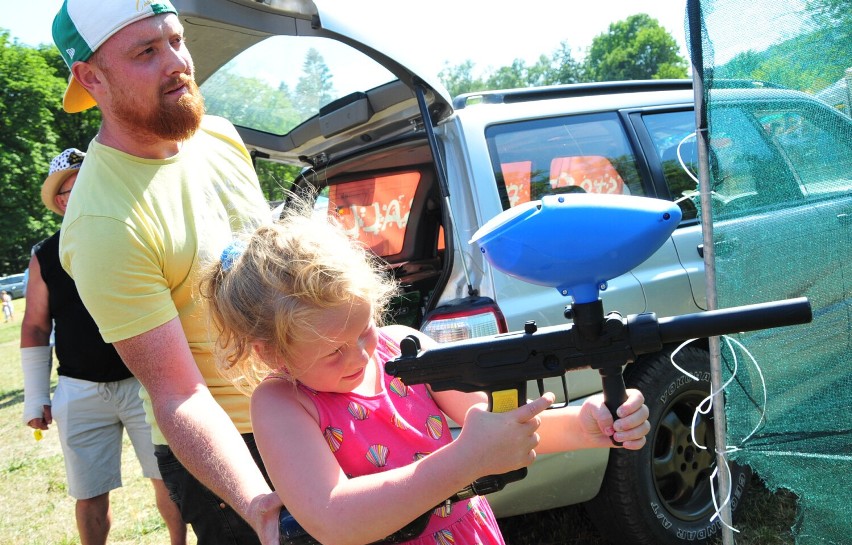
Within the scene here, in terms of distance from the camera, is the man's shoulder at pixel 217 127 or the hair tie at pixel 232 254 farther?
the man's shoulder at pixel 217 127

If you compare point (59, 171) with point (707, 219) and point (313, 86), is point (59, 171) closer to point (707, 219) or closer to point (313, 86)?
point (313, 86)

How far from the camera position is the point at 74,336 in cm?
401

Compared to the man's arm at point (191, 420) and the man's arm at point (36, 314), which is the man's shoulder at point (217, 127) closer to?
the man's arm at point (191, 420)

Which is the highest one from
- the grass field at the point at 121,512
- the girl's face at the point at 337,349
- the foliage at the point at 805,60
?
the foliage at the point at 805,60

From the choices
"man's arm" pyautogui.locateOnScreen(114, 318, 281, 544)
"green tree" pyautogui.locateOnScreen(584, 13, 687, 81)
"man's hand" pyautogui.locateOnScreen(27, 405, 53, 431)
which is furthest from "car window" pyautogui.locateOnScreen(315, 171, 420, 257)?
"green tree" pyautogui.locateOnScreen(584, 13, 687, 81)

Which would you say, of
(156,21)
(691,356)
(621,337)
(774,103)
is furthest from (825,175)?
(156,21)

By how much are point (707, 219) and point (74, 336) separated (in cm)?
329

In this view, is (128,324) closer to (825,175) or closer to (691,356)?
(825,175)

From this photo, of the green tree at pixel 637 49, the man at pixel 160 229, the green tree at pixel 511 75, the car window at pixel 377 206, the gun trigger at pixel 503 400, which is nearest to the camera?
the gun trigger at pixel 503 400

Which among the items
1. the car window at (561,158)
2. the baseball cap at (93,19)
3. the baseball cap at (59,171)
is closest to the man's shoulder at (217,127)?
the baseball cap at (93,19)

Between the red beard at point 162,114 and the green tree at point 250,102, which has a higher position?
the green tree at point 250,102

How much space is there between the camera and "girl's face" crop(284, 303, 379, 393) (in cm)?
140

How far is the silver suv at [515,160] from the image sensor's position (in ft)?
9.16

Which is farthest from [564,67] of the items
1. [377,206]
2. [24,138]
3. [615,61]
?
[377,206]
